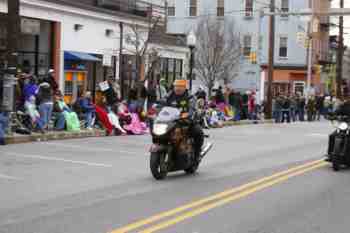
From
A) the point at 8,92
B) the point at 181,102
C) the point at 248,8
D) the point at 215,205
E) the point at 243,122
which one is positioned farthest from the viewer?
the point at 248,8

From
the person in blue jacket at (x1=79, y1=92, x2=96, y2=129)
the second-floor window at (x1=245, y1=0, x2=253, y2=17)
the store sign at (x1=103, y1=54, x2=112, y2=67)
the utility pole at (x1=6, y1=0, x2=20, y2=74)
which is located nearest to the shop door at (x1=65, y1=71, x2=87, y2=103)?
the store sign at (x1=103, y1=54, x2=112, y2=67)

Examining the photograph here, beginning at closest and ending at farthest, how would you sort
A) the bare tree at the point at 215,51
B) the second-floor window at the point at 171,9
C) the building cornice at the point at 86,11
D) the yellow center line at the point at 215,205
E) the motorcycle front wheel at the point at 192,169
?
1. the yellow center line at the point at 215,205
2. the motorcycle front wheel at the point at 192,169
3. the building cornice at the point at 86,11
4. the bare tree at the point at 215,51
5. the second-floor window at the point at 171,9

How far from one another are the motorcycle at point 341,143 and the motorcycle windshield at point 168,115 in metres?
3.81

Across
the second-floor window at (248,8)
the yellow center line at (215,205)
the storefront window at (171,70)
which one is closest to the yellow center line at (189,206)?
the yellow center line at (215,205)

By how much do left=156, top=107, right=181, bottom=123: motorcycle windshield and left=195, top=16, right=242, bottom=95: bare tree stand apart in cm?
3832

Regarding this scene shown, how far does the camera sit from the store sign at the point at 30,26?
26.8m

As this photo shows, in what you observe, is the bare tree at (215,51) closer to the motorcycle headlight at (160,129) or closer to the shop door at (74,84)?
the shop door at (74,84)

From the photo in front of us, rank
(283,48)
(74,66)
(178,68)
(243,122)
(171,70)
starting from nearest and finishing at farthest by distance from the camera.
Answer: (74,66), (243,122), (171,70), (178,68), (283,48)

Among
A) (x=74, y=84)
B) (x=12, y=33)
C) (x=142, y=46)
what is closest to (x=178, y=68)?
(x=142, y=46)

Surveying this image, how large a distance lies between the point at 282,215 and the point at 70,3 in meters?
22.1

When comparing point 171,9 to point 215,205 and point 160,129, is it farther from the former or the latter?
point 215,205

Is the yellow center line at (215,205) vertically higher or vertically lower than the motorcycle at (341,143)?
lower

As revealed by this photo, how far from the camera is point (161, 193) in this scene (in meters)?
10.3

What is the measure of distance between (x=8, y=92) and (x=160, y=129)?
7104 mm
